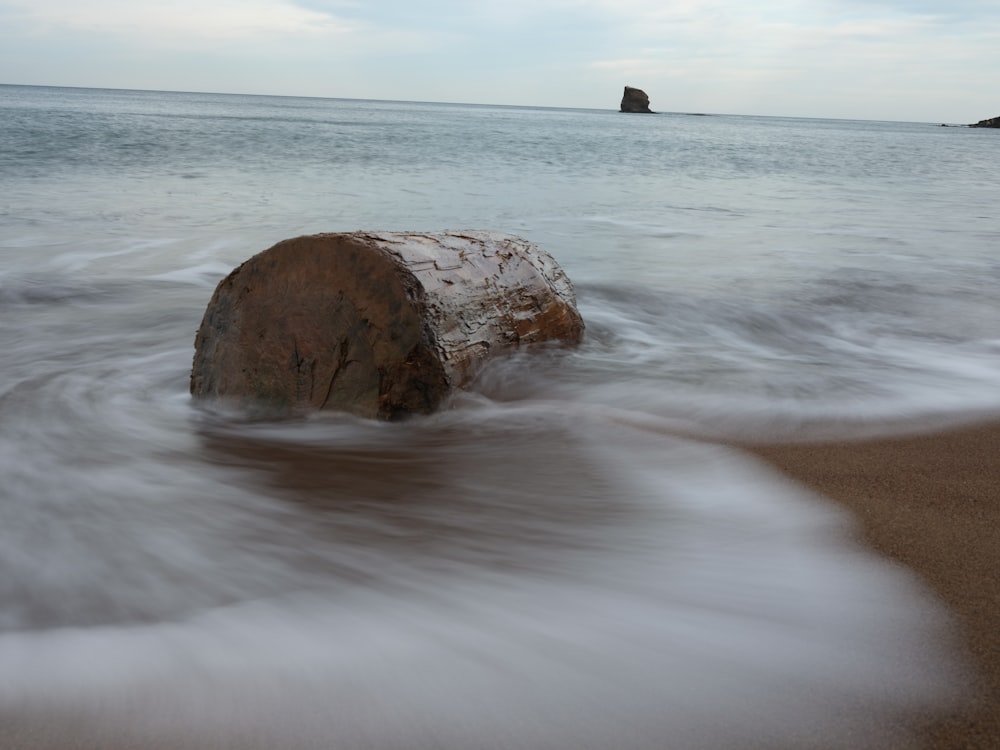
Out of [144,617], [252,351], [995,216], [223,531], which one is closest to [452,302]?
[252,351]

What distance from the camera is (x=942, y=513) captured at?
7.41ft

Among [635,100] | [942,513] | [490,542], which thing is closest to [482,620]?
[490,542]

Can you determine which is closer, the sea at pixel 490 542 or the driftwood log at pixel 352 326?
the sea at pixel 490 542

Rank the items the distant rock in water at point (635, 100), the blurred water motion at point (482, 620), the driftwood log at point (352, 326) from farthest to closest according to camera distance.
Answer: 1. the distant rock in water at point (635, 100)
2. the driftwood log at point (352, 326)
3. the blurred water motion at point (482, 620)

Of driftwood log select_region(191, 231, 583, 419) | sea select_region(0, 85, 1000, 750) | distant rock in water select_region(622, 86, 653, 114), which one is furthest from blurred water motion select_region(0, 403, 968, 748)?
distant rock in water select_region(622, 86, 653, 114)

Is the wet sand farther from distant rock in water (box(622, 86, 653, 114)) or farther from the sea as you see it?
distant rock in water (box(622, 86, 653, 114))

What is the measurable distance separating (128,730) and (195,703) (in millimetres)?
115

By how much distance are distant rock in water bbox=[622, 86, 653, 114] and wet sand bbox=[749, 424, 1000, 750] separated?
10911 cm

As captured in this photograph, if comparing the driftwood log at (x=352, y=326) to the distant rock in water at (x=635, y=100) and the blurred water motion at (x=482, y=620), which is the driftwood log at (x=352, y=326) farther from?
the distant rock in water at (x=635, y=100)

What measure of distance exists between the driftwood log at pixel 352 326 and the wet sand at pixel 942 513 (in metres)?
1.18

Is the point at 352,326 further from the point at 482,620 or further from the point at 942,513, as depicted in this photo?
the point at 942,513

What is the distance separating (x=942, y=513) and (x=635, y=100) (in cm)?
11040

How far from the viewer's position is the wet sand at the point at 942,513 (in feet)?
4.71

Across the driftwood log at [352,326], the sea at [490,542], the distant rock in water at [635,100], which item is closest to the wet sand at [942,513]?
the sea at [490,542]
